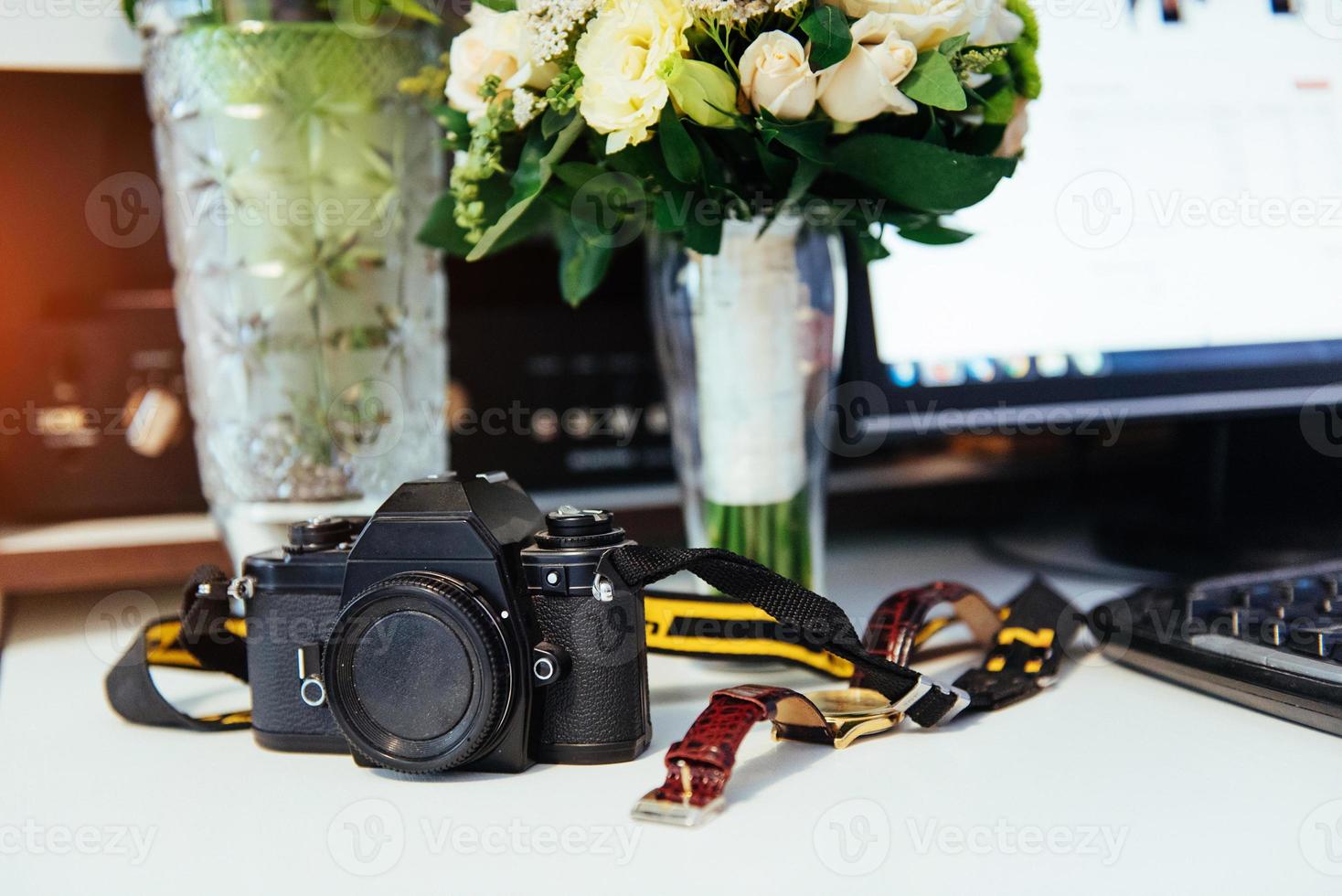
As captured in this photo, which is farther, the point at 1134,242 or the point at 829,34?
the point at 1134,242

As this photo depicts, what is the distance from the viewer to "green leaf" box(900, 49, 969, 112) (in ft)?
1.49

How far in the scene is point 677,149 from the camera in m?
0.48

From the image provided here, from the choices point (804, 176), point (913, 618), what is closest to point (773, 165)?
point (804, 176)

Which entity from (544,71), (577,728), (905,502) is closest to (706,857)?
(577,728)

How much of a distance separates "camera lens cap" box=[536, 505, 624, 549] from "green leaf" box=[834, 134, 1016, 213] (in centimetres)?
20

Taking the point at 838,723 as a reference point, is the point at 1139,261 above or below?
above

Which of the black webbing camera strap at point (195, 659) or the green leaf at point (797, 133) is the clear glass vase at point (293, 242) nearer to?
the black webbing camera strap at point (195, 659)

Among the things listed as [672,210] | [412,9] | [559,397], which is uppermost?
[412,9]

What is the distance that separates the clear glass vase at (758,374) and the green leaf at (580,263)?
0.04 meters

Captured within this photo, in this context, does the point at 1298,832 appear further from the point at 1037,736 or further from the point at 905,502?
the point at 905,502

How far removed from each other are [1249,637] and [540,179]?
37 cm

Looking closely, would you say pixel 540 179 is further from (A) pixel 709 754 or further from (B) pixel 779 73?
(A) pixel 709 754

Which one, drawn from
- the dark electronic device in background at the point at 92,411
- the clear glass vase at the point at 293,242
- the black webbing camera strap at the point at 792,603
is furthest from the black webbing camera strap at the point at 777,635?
the dark electronic device in background at the point at 92,411

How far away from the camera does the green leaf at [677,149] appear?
47cm
